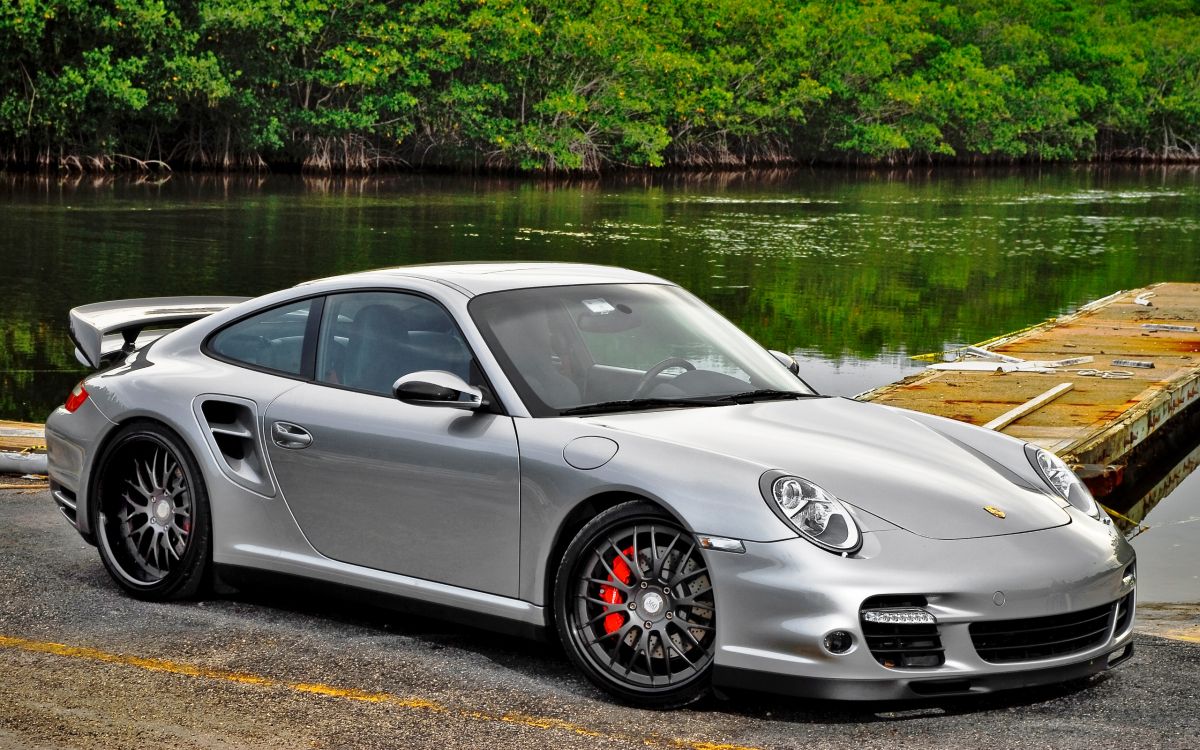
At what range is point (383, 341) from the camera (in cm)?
633

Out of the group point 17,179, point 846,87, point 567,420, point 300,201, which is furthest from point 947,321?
point 846,87

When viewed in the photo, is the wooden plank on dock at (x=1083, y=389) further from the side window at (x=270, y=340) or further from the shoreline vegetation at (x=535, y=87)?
the shoreline vegetation at (x=535, y=87)

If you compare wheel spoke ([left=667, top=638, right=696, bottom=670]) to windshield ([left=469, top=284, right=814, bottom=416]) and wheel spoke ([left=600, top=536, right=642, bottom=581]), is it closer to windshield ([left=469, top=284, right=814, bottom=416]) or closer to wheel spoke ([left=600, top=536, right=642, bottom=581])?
wheel spoke ([left=600, top=536, right=642, bottom=581])

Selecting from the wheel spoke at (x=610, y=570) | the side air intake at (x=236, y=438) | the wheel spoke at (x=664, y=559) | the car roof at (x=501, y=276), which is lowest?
the wheel spoke at (x=610, y=570)

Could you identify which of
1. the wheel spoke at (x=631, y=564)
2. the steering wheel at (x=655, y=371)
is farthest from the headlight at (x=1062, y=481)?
the wheel spoke at (x=631, y=564)

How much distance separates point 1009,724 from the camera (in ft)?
17.0

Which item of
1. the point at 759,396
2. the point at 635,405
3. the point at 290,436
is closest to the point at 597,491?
the point at 635,405

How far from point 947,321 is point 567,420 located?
1975 centimetres

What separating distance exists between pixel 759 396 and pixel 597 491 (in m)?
1.00

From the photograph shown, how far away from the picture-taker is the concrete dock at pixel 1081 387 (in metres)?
11.7

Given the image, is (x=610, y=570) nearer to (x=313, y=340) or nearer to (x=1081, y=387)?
(x=313, y=340)

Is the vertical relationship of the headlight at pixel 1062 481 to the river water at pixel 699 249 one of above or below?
above

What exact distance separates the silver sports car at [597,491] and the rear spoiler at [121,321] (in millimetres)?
462

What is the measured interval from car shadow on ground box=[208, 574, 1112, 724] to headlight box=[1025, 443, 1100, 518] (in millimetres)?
583
